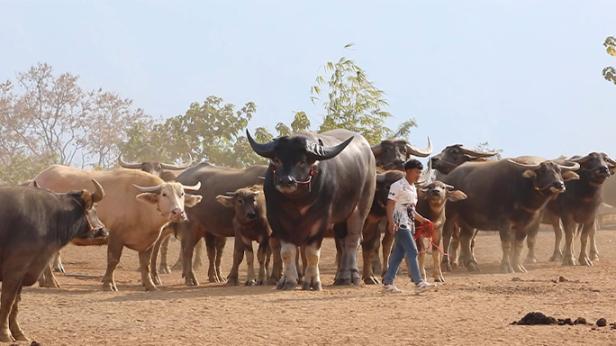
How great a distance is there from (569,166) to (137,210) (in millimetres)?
9860

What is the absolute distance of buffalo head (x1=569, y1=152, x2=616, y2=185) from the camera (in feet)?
72.7

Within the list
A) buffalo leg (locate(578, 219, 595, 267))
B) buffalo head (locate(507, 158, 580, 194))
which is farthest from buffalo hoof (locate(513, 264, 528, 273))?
buffalo leg (locate(578, 219, 595, 267))

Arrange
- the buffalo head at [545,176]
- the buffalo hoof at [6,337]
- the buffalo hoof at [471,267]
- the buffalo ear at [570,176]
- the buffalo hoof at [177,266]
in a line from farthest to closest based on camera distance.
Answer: the buffalo hoof at [177,266] < the buffalo ear at [570,176] < the buffalo hoof at [471,267] < the buffalo head at [545,176] < the buffalo hoof at [6,337]

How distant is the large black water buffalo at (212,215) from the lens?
59.5 ft

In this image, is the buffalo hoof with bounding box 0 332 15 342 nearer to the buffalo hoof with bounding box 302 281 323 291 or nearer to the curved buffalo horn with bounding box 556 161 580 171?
the buffalo hoof with bounding box 302 281 323 291

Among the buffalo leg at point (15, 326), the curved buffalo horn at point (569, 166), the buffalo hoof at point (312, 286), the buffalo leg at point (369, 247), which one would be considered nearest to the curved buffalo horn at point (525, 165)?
the curved buffalo horn at point (569, 166)

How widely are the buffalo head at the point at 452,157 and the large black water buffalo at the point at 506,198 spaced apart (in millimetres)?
1922

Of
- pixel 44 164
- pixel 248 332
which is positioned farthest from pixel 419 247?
pixel 44 164

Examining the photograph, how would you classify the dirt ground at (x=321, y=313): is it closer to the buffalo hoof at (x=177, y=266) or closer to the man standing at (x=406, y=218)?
the man standing at (x=406, y=218)

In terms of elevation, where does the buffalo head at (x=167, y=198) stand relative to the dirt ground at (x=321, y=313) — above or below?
above

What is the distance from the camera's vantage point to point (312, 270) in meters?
15.0

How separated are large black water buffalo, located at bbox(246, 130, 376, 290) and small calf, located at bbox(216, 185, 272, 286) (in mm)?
1049

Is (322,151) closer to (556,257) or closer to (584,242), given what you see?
(584,242)

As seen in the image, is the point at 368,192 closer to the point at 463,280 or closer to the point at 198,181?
the point at 463,280
